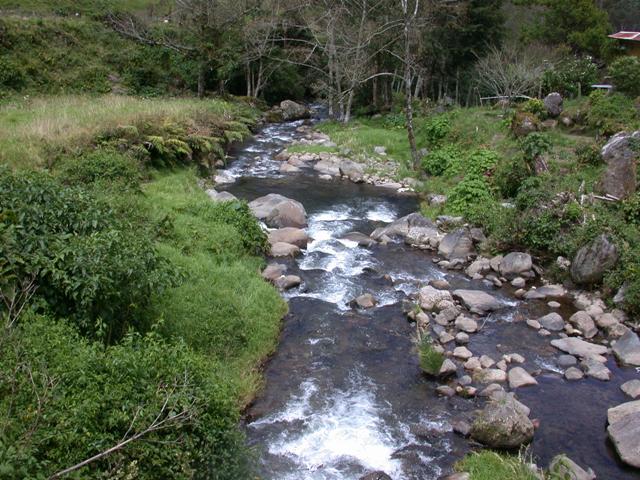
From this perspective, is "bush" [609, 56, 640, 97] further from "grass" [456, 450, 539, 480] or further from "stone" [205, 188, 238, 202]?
"grass" [456, 450, 539, 480]

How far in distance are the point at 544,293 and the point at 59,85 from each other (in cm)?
2983

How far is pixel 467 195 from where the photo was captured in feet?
61.8

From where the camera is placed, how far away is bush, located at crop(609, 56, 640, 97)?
71.8 feet

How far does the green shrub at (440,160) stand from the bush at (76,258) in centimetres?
1587

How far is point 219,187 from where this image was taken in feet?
69.5

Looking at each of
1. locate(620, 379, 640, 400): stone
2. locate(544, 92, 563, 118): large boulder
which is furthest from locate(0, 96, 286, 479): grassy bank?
locate(544, 92, 563, 118): large boulder

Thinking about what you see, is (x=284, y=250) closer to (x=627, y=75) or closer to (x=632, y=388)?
(x=632, y=388)

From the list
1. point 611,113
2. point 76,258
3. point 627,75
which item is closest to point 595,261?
point 611,113

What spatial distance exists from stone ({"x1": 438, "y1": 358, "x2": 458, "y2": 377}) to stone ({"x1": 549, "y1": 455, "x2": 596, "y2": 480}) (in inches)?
100

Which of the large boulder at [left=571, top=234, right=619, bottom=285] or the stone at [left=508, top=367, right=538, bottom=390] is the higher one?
the large boulder at [left=571, top=234, right=619, bottom=285]

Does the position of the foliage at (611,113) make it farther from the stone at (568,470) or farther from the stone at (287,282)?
the stone at (568,470)

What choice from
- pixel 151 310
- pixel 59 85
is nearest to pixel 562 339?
pixel 151 310

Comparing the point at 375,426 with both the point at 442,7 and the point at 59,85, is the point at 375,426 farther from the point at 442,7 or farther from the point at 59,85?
the point at 59,85

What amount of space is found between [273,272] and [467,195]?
823 centimetres
